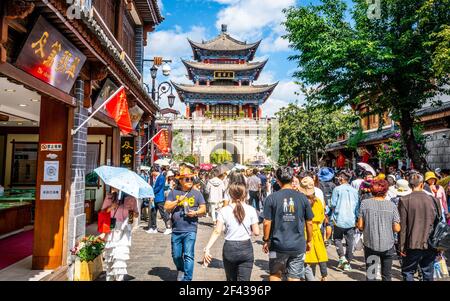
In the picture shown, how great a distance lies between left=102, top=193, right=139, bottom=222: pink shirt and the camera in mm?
5137

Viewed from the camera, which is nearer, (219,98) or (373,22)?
(373,22)

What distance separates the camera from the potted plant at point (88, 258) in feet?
16.5

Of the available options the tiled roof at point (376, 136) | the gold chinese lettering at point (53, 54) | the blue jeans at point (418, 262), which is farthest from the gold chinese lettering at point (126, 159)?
the tiled roof at point (376, 136)

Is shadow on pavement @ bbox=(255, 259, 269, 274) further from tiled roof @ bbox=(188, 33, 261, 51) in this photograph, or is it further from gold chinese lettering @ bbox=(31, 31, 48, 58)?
tiled roof @ bbox=(188, 33, 261, 51)

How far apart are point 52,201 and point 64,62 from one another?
232 centimetres

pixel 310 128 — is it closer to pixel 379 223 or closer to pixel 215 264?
pixel 215 264

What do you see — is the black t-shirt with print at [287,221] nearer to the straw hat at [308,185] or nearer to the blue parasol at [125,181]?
the straw hat at [308,185]

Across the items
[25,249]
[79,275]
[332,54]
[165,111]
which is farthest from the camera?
[165,111]

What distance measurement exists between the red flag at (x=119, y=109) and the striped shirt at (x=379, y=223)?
490 centimetres

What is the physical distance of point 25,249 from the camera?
6.94 meters

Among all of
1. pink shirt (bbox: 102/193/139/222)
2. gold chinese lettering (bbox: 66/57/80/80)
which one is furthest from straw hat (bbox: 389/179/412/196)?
gold chinese lettering (bbox: 66/57/80/80)
